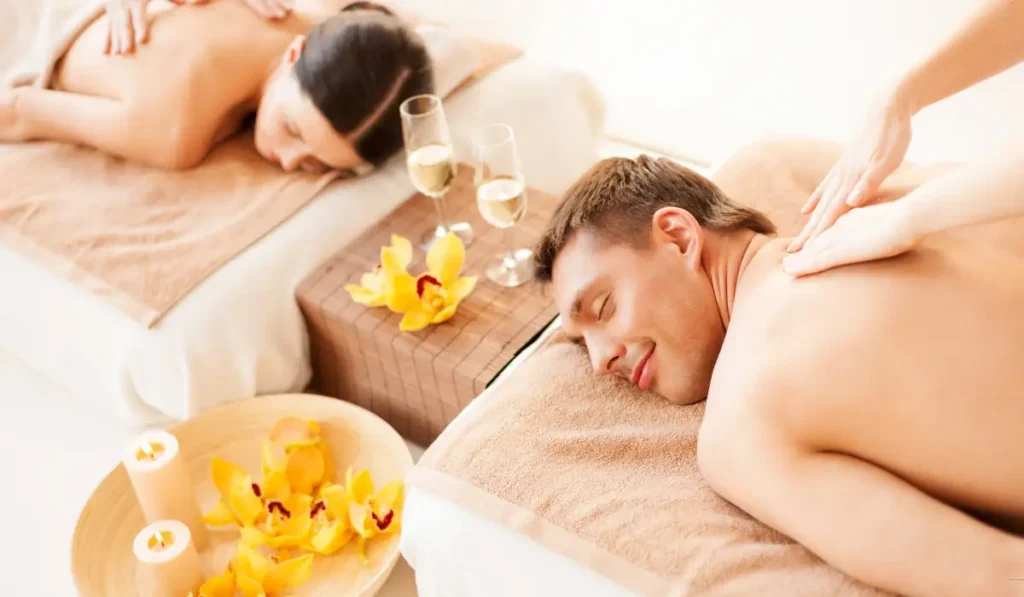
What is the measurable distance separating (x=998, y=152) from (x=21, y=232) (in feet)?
5.24

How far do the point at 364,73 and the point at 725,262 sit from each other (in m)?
0.83

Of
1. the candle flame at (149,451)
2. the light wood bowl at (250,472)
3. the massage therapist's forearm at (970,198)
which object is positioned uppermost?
the massage therapist's forearm at (970,198)

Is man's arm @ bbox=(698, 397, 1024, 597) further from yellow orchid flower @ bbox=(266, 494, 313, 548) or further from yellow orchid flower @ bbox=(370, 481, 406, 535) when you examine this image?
yellow orchid flower @ bbox=(266, 494, 313, 548)

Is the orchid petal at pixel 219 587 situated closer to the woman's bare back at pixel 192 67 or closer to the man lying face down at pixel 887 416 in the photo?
the man lying face down at pixel 887 416

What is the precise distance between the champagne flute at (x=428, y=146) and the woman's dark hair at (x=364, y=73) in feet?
0.41

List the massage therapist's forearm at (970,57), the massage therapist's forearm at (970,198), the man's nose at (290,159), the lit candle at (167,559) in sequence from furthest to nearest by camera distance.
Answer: the man's nose at (290,159), the lit candle at (167,559), the massage therapist's forearm at (970,57), the massage therapist's forearm at (970,198)

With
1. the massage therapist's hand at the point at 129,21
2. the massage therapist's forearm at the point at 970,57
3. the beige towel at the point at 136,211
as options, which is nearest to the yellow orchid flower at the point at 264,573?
the beige towel at the point at 136,211

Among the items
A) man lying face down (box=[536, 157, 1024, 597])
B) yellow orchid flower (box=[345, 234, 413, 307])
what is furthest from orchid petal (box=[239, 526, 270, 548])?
man lying face down (box=[536, 157, 1024, 597])

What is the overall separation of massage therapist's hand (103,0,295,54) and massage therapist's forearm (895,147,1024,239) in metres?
1.47

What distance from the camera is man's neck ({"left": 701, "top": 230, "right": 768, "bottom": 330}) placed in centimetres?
113

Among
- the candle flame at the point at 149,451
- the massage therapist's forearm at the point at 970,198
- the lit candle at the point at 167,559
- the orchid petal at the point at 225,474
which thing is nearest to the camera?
the massage therapist's forearm at the point at 970,198

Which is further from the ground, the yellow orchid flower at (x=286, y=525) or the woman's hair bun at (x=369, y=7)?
the woman's hair bun at (x=369, y=7)

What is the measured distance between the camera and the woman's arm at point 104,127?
5.79 feet

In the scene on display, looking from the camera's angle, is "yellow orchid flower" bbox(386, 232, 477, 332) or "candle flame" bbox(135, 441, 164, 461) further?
"yellow orchid flower" bbox(386, 232, 477, 332)
